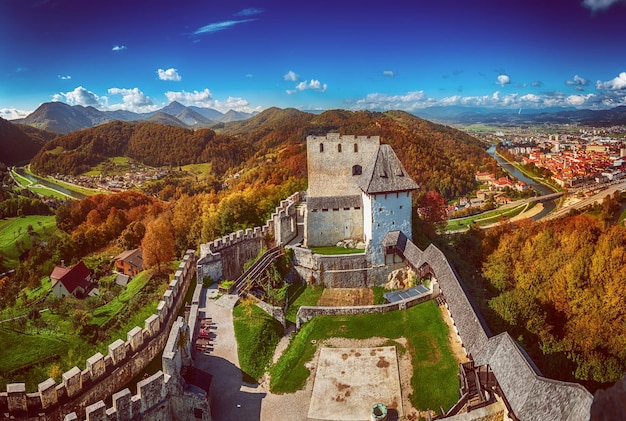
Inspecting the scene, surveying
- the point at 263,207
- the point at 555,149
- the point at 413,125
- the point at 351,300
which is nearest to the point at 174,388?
the point at 351,300

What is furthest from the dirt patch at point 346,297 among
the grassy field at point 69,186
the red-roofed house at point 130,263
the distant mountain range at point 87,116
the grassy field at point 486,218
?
the distant mountain range at point 87,116

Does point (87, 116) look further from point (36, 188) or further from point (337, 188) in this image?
point (337, 188)

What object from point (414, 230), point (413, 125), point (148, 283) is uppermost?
point (413, 125)

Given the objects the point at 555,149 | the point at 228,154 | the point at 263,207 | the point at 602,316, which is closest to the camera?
the point at 602,316

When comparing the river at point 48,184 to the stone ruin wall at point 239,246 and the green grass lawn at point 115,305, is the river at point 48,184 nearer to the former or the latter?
the green grass lawn at point 115,305

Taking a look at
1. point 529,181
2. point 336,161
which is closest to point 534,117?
point 529,181

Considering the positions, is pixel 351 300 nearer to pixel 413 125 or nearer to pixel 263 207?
pixel 263 207
